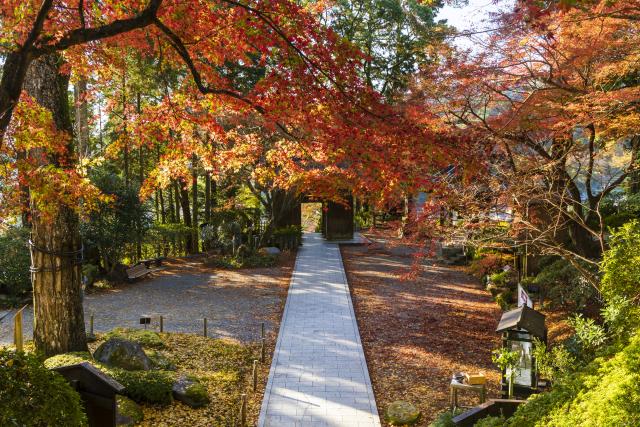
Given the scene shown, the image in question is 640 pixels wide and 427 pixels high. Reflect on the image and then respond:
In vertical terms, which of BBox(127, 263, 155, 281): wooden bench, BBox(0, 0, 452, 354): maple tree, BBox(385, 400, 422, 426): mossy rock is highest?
BBox(0, 0, 452, 354): maple tree

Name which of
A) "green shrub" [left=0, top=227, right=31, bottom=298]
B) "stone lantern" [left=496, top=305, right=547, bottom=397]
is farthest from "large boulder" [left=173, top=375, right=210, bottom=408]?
"green shrub" [left=0, top=227, right=31, bottom=298]

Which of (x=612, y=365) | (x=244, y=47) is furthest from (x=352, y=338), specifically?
(x=612, y=365)

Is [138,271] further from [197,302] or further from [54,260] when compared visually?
[54,260]

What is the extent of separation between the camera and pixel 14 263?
13211 millimetres

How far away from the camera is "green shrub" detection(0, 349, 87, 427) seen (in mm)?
3014

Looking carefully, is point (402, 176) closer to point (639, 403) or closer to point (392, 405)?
point (392, 405)

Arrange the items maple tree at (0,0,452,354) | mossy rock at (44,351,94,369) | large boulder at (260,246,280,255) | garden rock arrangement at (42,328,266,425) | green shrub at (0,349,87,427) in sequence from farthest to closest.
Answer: large boulder at (260,246,280,255), mossy rock at (44,351,94,369), garden rock arrangement at (42,328,266,425), maple tree at (0,0,452,354), green shrub at (0,349,87,427)

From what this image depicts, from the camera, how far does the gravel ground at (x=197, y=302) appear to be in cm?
1123

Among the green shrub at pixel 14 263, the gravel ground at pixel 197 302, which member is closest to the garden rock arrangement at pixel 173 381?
the gravel ground at pixel 197 302

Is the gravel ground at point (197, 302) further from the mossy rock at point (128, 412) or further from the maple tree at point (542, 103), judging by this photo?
the maple tree at point (542, 103)

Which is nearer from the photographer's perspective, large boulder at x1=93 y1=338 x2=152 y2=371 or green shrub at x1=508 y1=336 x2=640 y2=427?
green shrub at x1=508 y1=336 x2=640 y2=427

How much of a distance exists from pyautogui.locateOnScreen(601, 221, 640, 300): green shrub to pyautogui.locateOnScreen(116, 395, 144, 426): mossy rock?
18.1 feet

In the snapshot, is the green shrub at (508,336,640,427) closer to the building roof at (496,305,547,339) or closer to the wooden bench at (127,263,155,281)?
Result: the building roof at (496,305,547,339)

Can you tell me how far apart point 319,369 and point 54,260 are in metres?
4.70
